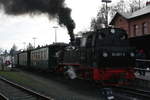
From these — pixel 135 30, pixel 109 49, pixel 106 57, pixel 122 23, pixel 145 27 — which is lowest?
pixel 106 57

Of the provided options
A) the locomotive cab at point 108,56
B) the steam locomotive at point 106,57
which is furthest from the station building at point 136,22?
the locomotive cab at point 108,56

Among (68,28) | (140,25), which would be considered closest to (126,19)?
(140,25)

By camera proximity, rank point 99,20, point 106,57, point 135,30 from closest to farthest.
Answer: point 106,57 < point 135,30 < point 99,20

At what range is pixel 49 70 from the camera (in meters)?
25.9

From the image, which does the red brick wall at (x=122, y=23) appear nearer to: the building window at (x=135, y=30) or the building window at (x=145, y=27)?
the building window at (x=135, y=30)

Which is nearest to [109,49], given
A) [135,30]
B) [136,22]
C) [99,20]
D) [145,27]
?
[145,27]

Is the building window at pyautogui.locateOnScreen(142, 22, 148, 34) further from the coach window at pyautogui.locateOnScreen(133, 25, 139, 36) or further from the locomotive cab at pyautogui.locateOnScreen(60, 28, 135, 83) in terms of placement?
the locomotive cab at pyautogui.locateOnScreen(60, 28, 135, 83)

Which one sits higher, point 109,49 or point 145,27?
point 145,27

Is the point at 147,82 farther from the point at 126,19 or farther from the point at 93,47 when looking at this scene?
the point at 126,19

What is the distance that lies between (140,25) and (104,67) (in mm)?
30420

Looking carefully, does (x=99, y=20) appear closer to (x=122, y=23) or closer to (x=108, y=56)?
(x=122, y=23)

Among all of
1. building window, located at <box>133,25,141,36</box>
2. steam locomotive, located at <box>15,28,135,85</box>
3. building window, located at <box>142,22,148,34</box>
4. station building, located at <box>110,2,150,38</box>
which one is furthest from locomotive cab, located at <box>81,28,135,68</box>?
building window, located at <box>133,25,141,36</box>

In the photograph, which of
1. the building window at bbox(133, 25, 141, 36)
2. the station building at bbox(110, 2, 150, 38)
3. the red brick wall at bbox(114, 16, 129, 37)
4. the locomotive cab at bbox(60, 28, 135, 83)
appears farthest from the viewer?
the red brick wall at bbox(114, 16, 129, 37)

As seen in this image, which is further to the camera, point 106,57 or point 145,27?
point 145,27
